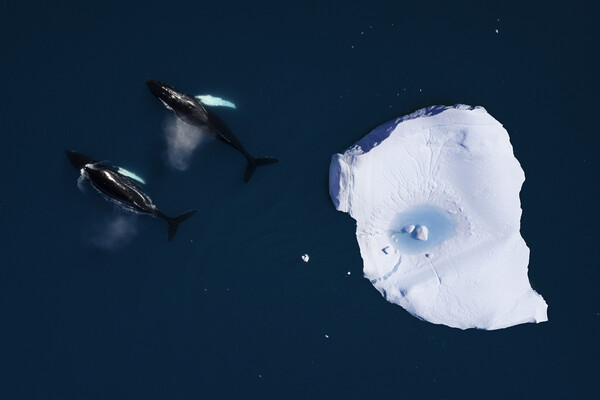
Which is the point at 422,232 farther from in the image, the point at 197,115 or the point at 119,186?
the point at 119,186

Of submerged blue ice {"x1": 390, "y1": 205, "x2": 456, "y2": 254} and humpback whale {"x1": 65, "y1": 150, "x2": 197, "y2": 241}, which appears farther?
submerged blue ice {"x1": 390, "y1": 205, "x2": 456, "y2": 254}

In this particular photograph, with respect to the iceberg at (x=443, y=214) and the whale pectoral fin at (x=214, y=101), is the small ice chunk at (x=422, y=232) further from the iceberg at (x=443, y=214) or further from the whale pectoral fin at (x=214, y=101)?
the whale pectoral fin at (x=214, y=101)

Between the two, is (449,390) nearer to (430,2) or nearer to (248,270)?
(248,270)

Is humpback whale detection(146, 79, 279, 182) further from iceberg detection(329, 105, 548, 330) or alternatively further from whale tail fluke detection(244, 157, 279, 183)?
iceberg detection(329, 105, 548, 330)

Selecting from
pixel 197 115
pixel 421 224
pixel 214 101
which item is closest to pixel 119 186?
pixel 197 115

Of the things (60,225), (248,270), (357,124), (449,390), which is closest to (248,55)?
(357,124)

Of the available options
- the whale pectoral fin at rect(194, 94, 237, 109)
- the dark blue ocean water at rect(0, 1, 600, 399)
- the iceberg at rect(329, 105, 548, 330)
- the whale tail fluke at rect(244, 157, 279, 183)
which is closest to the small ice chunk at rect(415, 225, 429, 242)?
the iceberg at rect(329, 105, 548, 330)

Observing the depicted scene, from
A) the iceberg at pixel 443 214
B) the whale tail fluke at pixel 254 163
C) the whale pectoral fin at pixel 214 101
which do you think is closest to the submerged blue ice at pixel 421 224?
the iceberg at pixel 443 214
